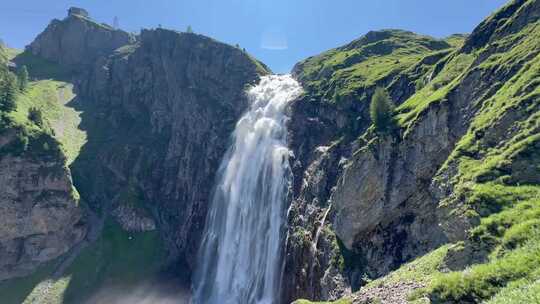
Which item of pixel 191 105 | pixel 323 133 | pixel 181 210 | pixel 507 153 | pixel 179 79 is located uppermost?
pixel 179 79

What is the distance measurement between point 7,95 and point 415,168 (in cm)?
10145

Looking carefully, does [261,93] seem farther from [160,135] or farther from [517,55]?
[517,55]

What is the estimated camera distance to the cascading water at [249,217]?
5909 cm

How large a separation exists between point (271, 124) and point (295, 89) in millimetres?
19313

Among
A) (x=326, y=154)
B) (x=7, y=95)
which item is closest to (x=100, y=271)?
(x=7, y=95)

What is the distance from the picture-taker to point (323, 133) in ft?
224

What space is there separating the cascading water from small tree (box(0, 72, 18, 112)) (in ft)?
189

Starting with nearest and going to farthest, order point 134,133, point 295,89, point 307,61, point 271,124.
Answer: point 271,124 → point 295,89 → point 134,133 → point 307,61

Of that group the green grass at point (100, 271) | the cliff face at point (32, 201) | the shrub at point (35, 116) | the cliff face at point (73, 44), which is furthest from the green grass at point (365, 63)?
the cliff face at point (73, 44)

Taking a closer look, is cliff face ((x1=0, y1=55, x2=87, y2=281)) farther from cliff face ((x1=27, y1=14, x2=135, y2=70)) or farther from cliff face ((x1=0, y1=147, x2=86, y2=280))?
cliff face ((x1=27, y1=14, x2=135, y2=70))

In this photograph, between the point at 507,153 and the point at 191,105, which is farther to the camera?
the point at 191,105

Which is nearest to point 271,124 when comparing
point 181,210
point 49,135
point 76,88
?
point 181,210

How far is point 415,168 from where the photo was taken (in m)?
41.0

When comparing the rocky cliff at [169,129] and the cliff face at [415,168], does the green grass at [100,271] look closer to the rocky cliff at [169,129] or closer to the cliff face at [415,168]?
the rocky cliff at [169,129]
